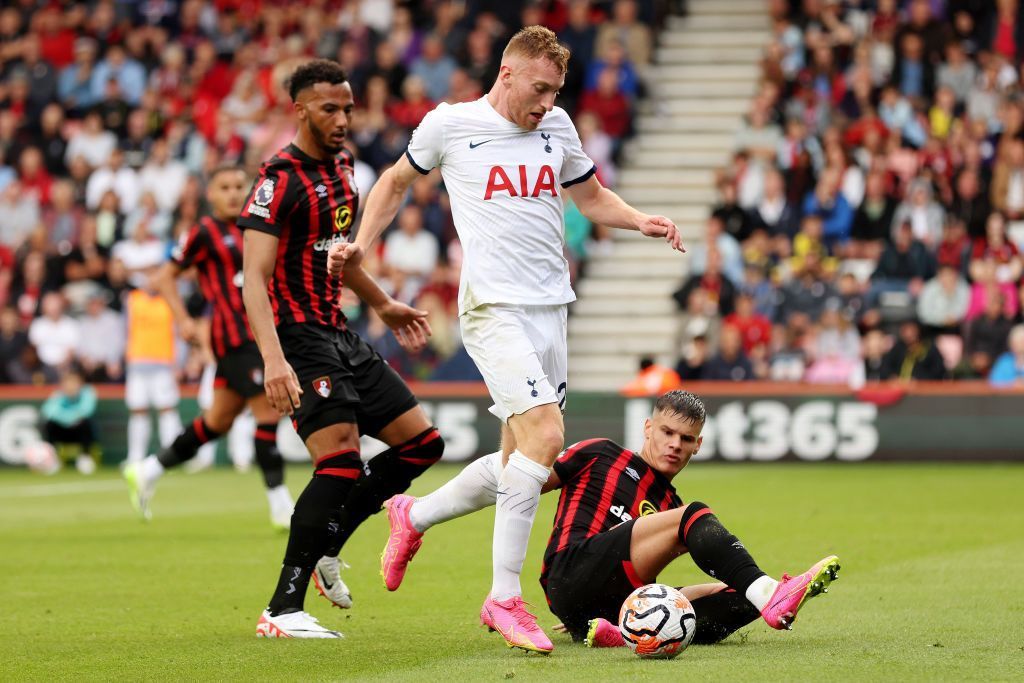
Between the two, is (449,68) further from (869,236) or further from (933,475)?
(933,475)

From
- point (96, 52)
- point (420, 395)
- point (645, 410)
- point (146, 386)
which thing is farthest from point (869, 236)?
point (96, 52)

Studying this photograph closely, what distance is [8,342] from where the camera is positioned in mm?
21844

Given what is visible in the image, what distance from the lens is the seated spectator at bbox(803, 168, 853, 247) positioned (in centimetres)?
2014

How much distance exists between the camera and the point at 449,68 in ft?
77.5

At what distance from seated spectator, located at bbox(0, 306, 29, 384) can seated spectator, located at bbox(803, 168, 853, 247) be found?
10331 mm

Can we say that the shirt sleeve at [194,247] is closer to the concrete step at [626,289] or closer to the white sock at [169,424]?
the white sock at [169,424]

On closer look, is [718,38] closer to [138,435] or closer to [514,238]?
[138,435]

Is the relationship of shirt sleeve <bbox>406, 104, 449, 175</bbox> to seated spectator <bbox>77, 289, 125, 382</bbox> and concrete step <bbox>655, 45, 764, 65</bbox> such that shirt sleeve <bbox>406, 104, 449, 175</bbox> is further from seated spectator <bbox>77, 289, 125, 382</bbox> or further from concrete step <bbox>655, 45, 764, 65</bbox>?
concrete step <bbox>655, 45, 764, 65</bbox>

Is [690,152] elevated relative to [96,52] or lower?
lower

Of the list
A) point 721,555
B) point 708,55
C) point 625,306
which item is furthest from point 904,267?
point 721,555

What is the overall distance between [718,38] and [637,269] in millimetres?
4368

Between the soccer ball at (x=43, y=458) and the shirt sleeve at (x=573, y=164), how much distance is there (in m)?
13.5

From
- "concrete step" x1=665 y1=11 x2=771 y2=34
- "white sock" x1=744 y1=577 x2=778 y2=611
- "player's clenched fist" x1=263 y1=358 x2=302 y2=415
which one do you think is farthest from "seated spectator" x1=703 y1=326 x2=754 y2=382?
"white sock" x1=744 y1=577 x2=778 y2=611

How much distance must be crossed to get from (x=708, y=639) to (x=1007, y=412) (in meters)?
11.9
